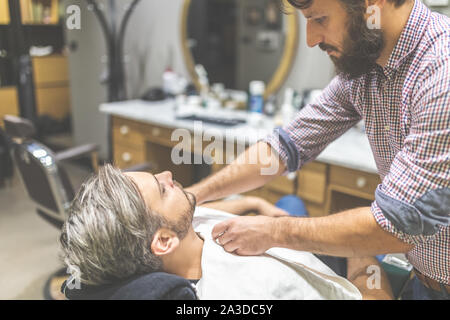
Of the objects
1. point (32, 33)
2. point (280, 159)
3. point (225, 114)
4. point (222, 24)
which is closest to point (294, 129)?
point (280, 159)

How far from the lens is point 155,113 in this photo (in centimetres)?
275

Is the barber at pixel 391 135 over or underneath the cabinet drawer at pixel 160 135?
over

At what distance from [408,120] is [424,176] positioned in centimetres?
21

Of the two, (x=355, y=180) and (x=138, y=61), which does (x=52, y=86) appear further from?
(x=355, y=180)

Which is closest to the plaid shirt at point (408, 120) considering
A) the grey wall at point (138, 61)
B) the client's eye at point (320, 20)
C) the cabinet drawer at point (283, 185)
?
the client's eye at point (320, 20)

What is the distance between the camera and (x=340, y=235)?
3.02 feet

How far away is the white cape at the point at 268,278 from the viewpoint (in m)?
1.00

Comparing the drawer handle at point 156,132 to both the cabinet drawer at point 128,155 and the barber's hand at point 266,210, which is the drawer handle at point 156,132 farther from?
the barber's hand at point 266,210

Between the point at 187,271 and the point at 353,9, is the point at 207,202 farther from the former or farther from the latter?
the point at 353,9

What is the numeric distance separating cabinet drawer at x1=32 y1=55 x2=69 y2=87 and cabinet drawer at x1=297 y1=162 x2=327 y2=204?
13.5ft

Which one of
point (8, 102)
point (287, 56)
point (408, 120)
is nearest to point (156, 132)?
point (287, 56)

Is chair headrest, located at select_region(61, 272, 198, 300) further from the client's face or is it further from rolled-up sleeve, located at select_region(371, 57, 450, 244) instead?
rolled-up sleeve, located at select_region(371, 57, 450, 244)

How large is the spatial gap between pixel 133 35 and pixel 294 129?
2.65 meters

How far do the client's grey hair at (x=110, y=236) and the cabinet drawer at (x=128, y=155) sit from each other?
1846 millimetres
